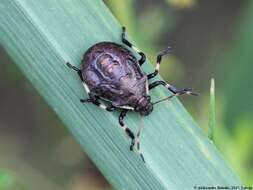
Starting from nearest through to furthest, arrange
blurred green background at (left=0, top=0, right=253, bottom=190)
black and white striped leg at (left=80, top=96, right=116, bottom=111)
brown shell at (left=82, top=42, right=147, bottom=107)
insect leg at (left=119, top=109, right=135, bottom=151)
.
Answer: insect leg at (left=119, top=109, right=135, bottom=151) < black and white striped leg at (left=80, top=96, right=116, bottom=111) < brown shell at (left=82, top=42, right=147, bottom=107) < blurred green background at (left=0, top=0, right=253, bottom=190)

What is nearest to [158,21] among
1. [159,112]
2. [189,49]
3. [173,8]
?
[173,8]

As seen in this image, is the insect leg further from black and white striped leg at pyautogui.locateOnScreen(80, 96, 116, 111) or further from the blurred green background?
the blurred green background

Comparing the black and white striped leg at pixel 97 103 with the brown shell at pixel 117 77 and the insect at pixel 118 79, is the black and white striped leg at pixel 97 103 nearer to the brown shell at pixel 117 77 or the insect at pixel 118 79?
the insect at pixel 118 79

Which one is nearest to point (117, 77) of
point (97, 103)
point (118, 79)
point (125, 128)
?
point (118, 79)

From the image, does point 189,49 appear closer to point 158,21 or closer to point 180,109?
point 158,21

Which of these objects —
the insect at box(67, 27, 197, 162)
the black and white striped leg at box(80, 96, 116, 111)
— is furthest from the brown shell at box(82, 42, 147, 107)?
the black and white striped leg at box(80, 96, 116, 111)

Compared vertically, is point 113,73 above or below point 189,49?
above

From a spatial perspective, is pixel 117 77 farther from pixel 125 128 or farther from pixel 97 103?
pixel 125 128
